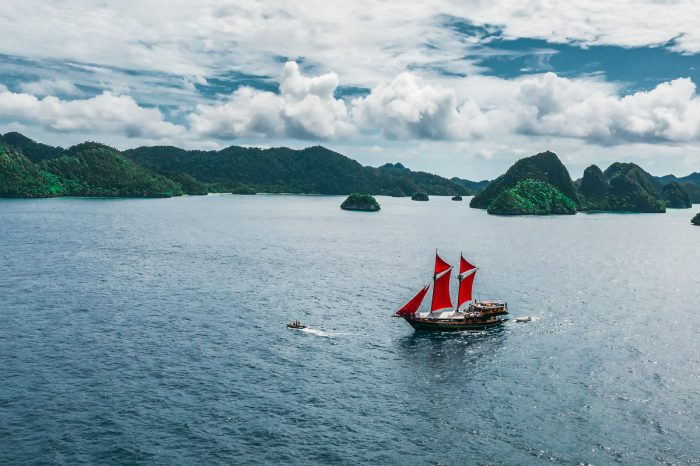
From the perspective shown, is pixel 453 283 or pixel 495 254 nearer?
pixel 453 283

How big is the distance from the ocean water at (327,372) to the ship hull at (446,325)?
173cm

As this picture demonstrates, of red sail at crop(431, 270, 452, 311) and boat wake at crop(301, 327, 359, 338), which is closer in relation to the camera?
boat wake at crop(301, 327, 359, 338)

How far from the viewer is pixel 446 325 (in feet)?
264

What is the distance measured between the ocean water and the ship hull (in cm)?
173

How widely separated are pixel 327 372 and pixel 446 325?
28257 mm

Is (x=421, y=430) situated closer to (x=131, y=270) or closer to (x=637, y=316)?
(x=637, y=316)

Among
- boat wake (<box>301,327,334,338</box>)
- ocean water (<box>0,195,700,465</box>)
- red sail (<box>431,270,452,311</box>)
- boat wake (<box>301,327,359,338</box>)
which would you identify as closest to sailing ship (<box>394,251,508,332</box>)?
red sail (<box>431,270,452,311</box>)

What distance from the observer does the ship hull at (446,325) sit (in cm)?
7902

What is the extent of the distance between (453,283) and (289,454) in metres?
84.9

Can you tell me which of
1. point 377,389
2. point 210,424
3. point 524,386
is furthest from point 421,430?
point 210,424

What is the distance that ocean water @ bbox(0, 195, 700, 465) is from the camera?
146 feet

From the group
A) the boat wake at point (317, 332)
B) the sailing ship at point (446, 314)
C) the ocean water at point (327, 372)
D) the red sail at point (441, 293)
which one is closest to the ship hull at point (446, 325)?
the sailing ship at point (446, 314)

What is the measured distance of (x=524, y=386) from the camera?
58.3m

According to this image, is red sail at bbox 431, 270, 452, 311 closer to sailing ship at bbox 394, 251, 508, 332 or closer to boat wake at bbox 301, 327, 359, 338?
sailing ship at bbox 394, 251, 508, 332
